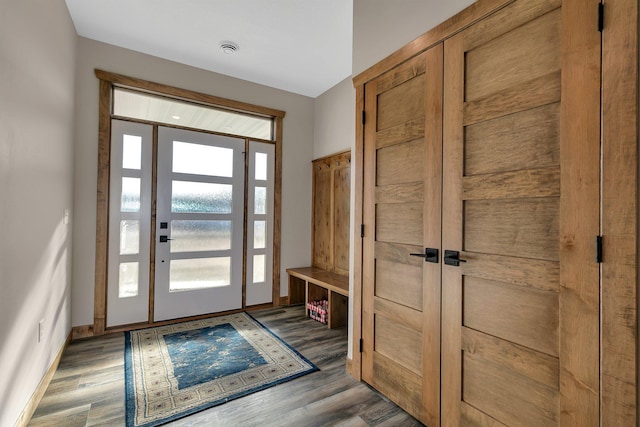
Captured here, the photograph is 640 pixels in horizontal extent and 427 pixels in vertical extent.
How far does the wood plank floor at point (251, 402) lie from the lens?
1.85 m

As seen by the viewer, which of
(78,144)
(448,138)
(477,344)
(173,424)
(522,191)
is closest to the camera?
(522,191)

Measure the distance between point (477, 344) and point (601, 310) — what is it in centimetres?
56

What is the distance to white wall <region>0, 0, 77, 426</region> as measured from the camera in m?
1.53

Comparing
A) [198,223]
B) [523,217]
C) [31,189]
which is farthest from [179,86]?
[523,217]

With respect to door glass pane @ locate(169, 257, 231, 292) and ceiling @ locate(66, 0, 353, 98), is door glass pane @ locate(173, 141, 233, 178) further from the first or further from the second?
door glass pane @ locate(169, 257, 231, 292)

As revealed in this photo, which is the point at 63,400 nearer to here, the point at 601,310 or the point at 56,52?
the point at 56,52

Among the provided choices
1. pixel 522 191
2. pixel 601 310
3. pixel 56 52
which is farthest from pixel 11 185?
pixel 601 310

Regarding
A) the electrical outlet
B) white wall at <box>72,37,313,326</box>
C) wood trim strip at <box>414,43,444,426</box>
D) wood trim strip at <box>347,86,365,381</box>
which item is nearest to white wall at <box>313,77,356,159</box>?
white wall at <box>72,37,313,326</box>

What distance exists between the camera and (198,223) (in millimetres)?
3605

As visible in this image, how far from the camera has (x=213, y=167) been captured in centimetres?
370

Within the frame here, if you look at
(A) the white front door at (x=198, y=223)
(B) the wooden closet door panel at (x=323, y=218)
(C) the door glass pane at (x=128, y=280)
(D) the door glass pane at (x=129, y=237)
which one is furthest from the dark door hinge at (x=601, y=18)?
(C) the door glass pane at (x=128, y=280)

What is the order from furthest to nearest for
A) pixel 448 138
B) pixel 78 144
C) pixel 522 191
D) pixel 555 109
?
pixel 78 144
pixel 448 138
pixel 522 191
pixel 555 109

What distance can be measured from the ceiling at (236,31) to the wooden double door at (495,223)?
113cm

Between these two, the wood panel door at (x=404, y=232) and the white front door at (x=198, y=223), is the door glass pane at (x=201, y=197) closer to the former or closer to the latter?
the white front door at (x=198, y=223)
